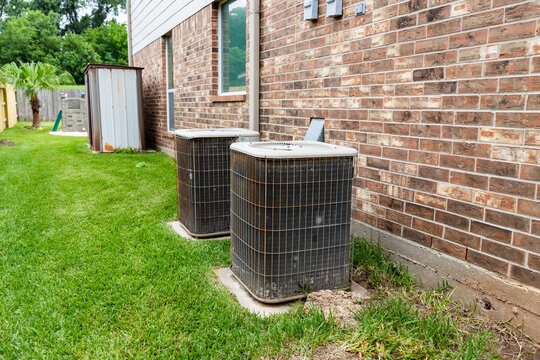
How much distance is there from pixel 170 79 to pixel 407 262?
24.7ft

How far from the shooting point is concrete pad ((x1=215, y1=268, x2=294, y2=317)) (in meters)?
2.61

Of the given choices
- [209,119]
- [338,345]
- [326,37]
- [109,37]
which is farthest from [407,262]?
[109,37]

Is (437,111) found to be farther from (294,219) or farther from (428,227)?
(294,219)

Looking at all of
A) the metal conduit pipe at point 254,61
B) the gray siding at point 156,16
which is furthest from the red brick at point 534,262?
the gray siding at point 156,16

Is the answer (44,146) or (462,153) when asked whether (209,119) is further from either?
(44,146)

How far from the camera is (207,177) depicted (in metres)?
3.87

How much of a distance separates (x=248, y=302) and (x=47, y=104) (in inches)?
931

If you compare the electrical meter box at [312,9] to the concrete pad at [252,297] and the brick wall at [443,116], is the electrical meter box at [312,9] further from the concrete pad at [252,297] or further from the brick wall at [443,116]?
the concrete pad at [252,297]

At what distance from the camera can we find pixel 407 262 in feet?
9.83

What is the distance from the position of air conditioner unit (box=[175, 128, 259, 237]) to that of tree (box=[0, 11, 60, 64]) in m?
36.2

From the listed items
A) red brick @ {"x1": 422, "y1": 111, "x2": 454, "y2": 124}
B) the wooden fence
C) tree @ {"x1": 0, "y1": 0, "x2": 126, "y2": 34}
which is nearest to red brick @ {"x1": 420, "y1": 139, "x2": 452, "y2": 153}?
red brick @ {"x1": 422, "y1": 111, "x2": 454, "y2": 124}

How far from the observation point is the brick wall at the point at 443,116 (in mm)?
2240

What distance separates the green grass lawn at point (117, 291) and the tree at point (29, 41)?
3523cm

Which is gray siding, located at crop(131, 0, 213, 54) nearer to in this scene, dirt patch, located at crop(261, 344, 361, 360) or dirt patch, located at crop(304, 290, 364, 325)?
dirt patch, located at crop(304, 290, 364, 325)
